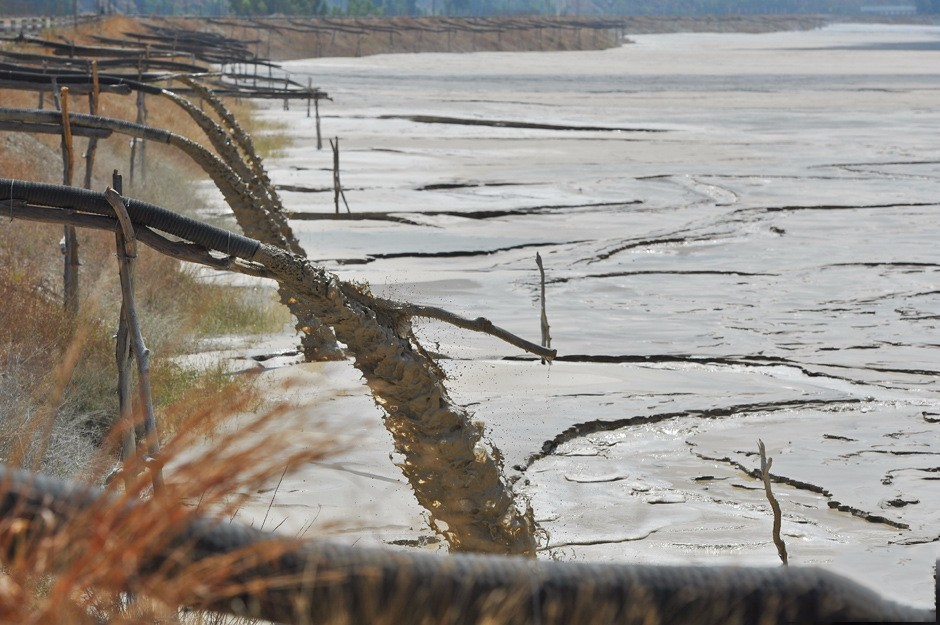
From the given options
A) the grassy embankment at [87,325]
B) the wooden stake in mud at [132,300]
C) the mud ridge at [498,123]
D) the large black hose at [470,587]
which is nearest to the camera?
the large black hose at [470,587]

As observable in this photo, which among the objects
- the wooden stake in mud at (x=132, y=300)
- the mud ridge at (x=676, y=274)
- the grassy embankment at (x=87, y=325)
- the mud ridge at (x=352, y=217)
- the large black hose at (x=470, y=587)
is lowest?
the mud ridge at (x=352, y=217)

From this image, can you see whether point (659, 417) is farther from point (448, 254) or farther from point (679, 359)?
point (448, 254)

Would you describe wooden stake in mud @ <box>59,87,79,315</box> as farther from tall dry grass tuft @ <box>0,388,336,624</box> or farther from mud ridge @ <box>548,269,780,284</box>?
mud ridge @ <box>548,269,780,284</box>

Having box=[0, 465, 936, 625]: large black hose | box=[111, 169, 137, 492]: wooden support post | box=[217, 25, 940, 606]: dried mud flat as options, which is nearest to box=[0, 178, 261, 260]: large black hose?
box=[111, 169, 137, 492]: wooden support post

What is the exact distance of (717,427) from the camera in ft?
28.0

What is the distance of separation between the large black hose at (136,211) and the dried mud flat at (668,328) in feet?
4.22

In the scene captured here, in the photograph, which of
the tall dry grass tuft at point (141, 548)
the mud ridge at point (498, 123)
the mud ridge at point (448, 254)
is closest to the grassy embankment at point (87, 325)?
the tall dry grass tuft at point (141, 548)

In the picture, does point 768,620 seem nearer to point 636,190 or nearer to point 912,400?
point 912,400

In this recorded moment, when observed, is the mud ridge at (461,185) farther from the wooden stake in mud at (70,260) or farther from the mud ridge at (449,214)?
the wooden stake in mud at (70,260)

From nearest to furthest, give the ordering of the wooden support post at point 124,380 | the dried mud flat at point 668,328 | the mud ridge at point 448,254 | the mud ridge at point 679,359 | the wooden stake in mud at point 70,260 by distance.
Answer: the wooden support post at point 124,380 < the dried mud flat at point 668,328 < the wooden stake in mud at point 70,260 < the mud ridge at point 679,359 < the mud ridge at point 448,254

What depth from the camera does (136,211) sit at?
5113 mm

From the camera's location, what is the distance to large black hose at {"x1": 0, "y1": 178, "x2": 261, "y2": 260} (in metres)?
4.78

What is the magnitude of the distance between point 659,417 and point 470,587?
721 centimetres

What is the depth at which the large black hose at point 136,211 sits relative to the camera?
15.7 ft
